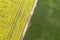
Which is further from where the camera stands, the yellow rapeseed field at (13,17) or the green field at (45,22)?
the green field at (45,22)

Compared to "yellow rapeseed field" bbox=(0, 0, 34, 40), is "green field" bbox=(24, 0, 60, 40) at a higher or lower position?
lower

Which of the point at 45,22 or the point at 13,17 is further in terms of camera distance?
the point at 45,22

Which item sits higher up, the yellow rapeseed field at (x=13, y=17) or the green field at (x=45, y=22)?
the yellow rapeseed field at (x=13, y=17)

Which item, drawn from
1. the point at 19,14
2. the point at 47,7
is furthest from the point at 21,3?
the point at 47,7

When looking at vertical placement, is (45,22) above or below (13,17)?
below

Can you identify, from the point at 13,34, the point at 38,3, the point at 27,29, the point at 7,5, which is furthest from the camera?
the point at 38,3

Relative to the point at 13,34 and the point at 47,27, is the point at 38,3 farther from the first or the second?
the point at 13,34

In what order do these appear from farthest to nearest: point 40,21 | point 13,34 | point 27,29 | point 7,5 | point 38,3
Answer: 1. point 38,3
2. point 40,21
3. point 27,29
4. point 7,5
5. point 13,34

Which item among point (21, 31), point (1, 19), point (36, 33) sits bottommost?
point (36, 33)
